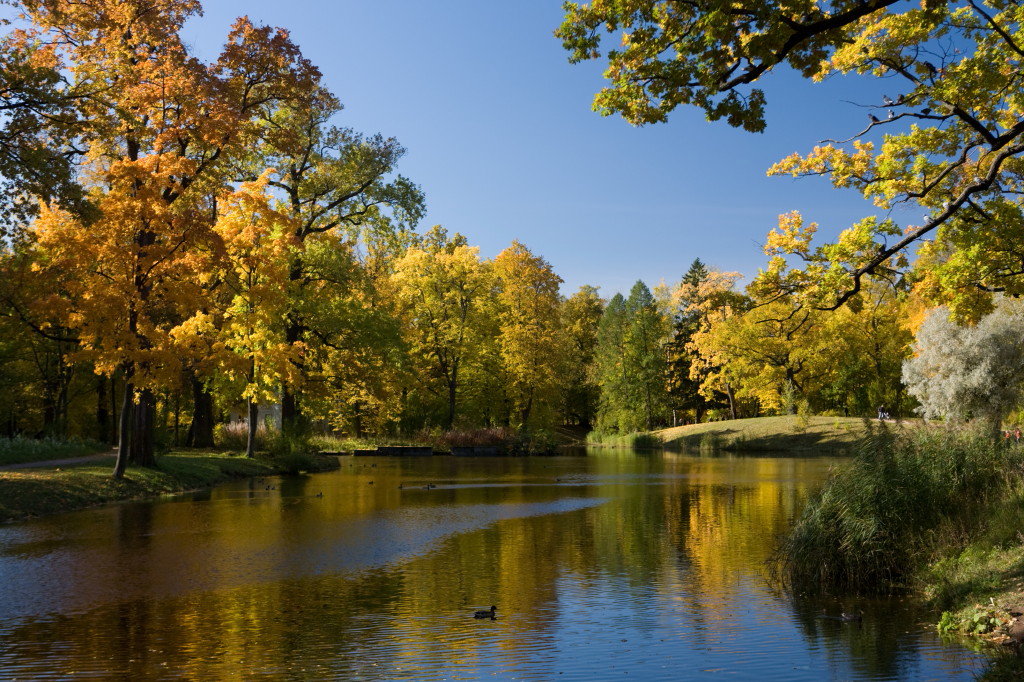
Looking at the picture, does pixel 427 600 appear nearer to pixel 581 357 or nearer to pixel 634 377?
pixel 634 377

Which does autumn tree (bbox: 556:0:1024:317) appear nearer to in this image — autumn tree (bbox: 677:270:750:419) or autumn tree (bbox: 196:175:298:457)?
autumn tree (bbox: 196:175:298:457)

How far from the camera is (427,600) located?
436 inches

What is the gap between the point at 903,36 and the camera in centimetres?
1476

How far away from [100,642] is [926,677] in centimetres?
860

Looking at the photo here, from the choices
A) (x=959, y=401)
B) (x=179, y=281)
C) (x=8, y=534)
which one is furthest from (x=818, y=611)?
(x=959, y=401)

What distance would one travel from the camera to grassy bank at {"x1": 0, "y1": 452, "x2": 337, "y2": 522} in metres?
18.9

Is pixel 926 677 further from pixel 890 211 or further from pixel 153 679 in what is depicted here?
pixel 890 211

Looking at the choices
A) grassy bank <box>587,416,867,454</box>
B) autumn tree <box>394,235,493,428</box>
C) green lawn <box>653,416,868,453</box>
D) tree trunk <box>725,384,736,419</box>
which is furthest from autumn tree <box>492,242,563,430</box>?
tree trunk <box>725,384,736,419</box>

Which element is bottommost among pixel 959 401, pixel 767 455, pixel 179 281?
pixel 767 455

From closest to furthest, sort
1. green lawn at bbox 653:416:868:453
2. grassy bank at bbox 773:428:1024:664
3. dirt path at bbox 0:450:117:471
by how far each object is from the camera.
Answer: grassy bank at bbox 773:428:1024:664, dirt path at bbox 0:450:117:471, green lawn at bbox 653:416:868:453

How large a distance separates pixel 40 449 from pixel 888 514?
2713cm

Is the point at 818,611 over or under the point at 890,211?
under

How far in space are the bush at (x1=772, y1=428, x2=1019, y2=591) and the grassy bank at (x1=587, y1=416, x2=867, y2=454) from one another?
35640 millimetres

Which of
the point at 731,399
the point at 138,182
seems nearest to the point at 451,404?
the point at 731,399
